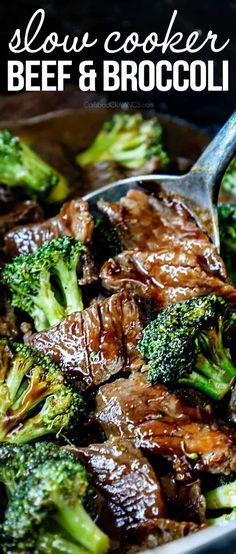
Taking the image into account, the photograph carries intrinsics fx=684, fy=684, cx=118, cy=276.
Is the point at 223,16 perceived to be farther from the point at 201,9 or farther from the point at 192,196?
the point at 192,196

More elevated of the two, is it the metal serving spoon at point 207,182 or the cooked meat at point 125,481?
the metal serving spoon at point 207,182

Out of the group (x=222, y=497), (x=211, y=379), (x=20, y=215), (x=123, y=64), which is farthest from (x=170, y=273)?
(x=123, y=64)

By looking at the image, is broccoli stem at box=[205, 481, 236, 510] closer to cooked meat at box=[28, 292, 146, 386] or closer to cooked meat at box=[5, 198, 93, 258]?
cooked meat at box=[28, 292, 146, 386]

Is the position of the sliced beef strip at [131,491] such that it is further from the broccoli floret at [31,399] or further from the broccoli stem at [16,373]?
the broccoli stem at [16,373]

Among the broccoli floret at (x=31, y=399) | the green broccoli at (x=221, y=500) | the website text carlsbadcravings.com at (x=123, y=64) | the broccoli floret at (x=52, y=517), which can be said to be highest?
the website text carlsbadcravings.com at (x=123, y=64)

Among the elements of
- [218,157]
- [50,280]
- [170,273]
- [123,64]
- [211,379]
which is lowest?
[211,379]

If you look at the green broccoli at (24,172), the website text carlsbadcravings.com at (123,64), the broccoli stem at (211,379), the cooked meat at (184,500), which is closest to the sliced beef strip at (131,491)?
the cooked meat at (184,500)

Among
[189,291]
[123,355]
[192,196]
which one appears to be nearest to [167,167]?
[192,196]

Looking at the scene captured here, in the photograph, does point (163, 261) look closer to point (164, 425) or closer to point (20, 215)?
point (164, 425)
